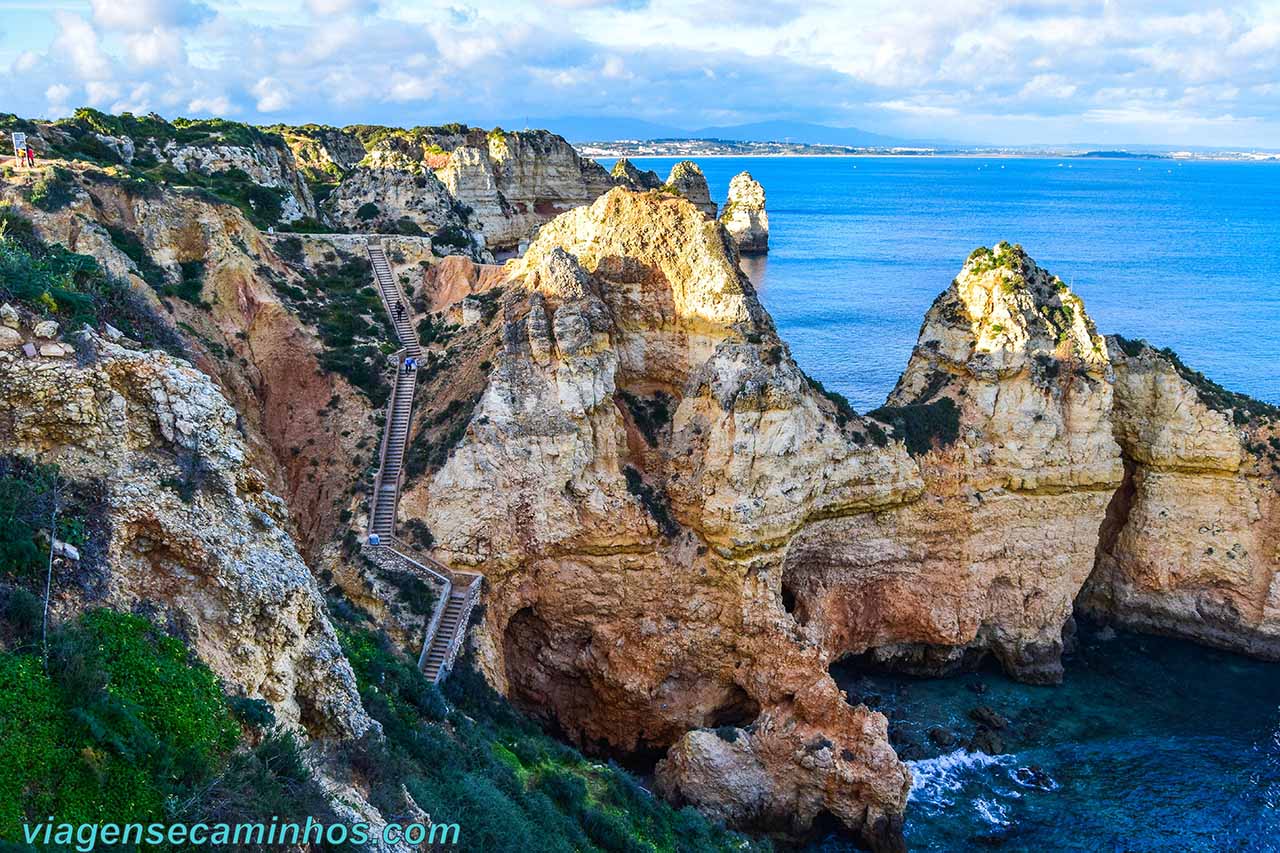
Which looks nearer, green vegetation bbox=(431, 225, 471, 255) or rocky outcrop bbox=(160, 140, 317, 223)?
rocky outcrop bbox=(160, 140, 317, 223)

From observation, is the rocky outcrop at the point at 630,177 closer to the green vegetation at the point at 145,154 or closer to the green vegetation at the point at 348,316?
the green vegetation at the point at 145,154

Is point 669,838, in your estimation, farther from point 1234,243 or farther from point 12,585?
point 1234,243

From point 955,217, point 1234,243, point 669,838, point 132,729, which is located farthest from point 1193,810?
point 955,217

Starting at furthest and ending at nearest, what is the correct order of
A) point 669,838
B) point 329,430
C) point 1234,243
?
1. point 1234,243
2. point 329,430
3. point 669,838

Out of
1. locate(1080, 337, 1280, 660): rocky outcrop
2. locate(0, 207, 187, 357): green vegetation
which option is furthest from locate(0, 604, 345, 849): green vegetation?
locate(1080, 337, 1280, 660): rocky outcrop

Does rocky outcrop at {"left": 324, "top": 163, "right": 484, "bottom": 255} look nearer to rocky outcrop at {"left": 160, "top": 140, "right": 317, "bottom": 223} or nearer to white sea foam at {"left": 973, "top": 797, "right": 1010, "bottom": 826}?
rocky outcrop at {"left": 160, "top": 140, "right": 317, "bottom": 223}

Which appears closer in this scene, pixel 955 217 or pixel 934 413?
pixel 934 413

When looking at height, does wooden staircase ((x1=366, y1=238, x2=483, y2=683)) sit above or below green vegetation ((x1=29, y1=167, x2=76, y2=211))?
below
